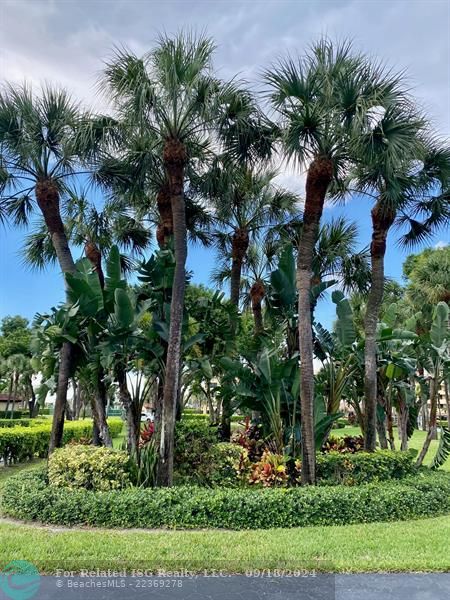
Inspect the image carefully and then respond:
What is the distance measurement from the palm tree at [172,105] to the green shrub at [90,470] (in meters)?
0.78

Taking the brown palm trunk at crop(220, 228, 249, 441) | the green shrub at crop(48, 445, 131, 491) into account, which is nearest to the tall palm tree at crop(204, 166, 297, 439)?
the brown palm trunk at crop(220, 228, 249, 441)

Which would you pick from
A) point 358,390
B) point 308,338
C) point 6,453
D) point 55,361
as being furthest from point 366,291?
point 6,453

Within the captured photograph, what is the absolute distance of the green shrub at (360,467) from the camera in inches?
376

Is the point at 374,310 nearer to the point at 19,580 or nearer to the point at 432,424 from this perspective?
the point at 432,424

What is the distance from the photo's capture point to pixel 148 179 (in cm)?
1104

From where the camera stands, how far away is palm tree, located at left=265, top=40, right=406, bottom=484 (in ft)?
28.0

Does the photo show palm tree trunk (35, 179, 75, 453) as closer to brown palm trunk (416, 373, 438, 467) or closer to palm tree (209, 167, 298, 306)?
palm tree (209, 167, 298, 306)

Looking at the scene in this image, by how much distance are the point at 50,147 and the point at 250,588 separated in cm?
875

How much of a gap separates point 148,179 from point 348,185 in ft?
14.9

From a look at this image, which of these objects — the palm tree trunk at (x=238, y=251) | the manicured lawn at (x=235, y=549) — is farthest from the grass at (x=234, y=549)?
the palm tree trunk at (x=238, y=251)

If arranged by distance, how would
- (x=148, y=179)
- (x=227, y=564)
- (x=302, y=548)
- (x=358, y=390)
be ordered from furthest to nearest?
(x=358, y=390)
(x=148, y=179)
(x=302, y=548)
(x=227, y=564)

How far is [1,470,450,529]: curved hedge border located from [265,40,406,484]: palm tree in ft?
3.20

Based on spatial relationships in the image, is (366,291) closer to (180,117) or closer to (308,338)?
(308,338)

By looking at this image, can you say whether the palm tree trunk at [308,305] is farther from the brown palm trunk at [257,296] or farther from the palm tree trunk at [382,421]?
the brown palm trunk at [257,296]
